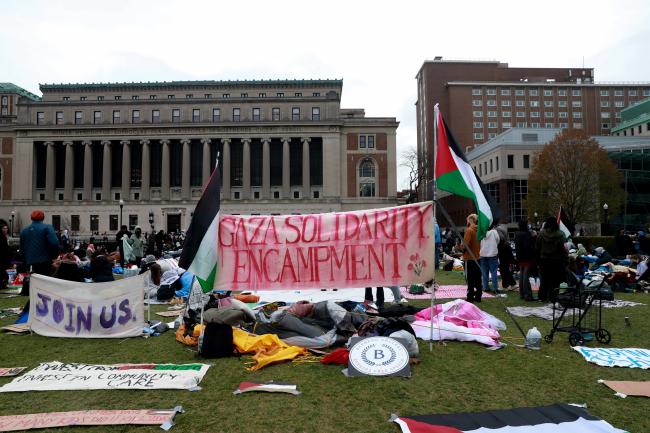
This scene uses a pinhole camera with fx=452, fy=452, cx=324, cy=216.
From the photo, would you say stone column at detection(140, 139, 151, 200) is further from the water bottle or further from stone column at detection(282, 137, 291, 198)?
the water bottle

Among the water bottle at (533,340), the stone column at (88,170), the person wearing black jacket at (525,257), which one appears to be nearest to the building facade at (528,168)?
the person wearing black jacket at (525,257)

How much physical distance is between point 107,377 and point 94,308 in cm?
318

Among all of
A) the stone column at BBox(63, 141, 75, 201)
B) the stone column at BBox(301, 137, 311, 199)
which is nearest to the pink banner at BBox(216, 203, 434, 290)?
the stone column at BBox(301, 137, 311, 199)

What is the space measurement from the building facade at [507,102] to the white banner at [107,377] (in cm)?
9726

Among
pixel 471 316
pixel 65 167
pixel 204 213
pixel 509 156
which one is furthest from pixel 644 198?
pixel 65 167

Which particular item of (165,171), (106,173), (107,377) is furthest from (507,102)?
(107,377)

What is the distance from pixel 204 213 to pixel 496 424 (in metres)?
5.35

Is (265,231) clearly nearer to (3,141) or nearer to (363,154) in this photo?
(363,154)

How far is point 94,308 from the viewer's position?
8.87 meters

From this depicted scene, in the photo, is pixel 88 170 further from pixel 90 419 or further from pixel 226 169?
pixel 90 419

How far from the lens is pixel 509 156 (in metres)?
67.3

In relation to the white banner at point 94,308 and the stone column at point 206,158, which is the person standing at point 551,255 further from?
the stone column at point 206,158

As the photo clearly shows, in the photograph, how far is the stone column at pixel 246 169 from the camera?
76.2 m

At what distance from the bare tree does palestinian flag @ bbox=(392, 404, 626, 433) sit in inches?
1909
